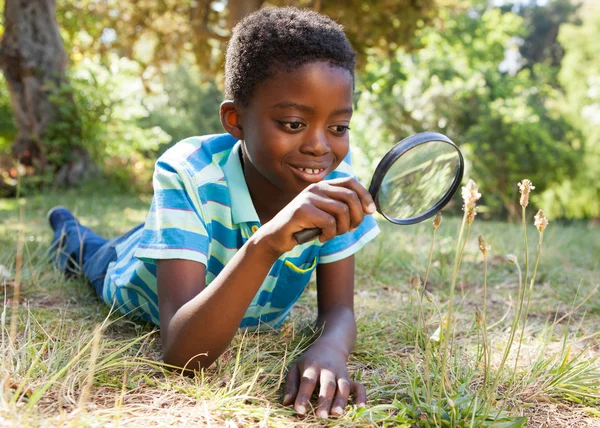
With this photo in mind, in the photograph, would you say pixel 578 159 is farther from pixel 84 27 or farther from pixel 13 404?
pixel 13 404

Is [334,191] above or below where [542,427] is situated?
above

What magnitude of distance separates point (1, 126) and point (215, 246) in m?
18.3

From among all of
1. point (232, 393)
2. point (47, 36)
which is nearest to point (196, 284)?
point (232, 393)

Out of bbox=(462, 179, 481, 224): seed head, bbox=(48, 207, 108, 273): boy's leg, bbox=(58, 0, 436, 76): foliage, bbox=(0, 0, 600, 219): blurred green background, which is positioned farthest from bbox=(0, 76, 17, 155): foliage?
bbox=(462, 179, 481, 224): seed head

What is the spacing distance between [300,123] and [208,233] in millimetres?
611

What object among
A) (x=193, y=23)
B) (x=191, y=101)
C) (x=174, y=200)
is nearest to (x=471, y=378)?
(x=174, y=200)

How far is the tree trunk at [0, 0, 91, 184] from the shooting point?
9.69 meters

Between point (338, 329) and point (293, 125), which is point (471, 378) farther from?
point (293, 125)

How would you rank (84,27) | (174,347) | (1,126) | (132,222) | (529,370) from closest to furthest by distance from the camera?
(174,347)
(529,370)
(132,222)
(84,27)
(1,126)

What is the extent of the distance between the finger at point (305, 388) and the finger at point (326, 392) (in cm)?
3

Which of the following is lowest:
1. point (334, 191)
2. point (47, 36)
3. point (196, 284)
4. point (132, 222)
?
point (132, 222)

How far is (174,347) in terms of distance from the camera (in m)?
1.91

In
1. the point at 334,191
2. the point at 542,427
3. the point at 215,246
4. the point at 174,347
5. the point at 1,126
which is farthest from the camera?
the point at 1,126

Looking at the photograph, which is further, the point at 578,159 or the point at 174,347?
the point at 578,159
